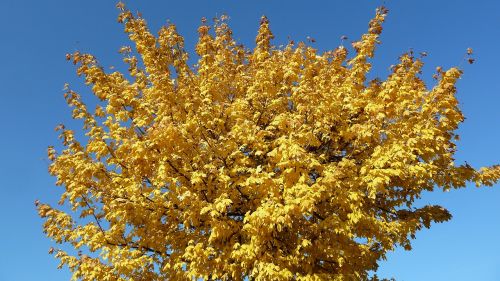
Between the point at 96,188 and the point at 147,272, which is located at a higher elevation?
the point at 96,188

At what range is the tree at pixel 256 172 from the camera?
8336 mm

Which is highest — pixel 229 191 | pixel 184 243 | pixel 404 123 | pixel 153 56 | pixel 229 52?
pixel 229 52

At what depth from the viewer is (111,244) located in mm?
9602

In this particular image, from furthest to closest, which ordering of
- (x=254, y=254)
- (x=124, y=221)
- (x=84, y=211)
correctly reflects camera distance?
→ 1. (x=84, y=211)
2. (x=124, y=221)
3. (x=254, y=254)

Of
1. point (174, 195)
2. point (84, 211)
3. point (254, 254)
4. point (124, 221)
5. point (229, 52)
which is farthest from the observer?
point (229, 52)

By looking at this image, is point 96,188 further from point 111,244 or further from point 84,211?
point 111,244

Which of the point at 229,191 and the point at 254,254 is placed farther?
the point at 229,191

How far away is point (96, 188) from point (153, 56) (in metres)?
4.34

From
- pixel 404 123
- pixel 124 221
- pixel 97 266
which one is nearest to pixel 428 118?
pixel 404 123

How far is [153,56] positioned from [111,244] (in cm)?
549

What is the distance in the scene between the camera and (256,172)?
8.30 metres

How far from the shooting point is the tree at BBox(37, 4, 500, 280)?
27.3 feet

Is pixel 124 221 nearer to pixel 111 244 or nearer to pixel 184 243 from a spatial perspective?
pixel 111 244

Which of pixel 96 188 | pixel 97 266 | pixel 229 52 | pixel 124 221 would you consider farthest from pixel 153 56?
pixel 97 266
